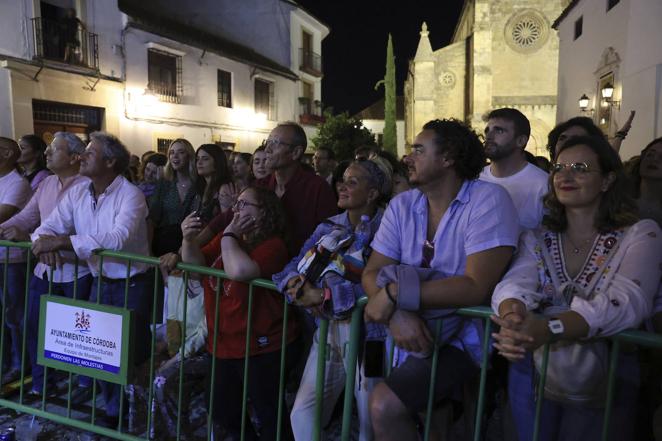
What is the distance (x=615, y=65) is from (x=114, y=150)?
12.7 meters

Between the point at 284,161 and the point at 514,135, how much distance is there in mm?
1618

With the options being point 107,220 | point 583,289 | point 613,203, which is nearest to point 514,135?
point 613,203

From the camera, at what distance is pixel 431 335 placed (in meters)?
2.19

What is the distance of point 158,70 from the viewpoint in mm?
16750

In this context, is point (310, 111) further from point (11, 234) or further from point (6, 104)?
point (11, 234)

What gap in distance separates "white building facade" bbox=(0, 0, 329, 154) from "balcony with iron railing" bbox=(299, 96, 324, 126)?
10 cm

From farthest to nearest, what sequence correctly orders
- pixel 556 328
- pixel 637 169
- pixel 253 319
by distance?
pixel 637 169 < pixel 253 319 < pixel 556 328

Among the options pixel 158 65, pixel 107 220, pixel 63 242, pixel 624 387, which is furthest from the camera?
pixel 158 65

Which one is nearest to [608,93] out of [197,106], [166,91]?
[197,106]

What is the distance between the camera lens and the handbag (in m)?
2.00

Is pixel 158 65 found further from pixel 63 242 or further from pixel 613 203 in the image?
pixel 613 203

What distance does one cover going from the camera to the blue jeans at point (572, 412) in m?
2.05

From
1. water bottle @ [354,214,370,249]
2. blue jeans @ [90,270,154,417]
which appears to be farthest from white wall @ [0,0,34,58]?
water bottle @ [354,214,370,249]

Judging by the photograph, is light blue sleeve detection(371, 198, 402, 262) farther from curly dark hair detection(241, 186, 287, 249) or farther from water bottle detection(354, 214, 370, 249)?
curly dark hair detection(241, 186, 287, 249)
